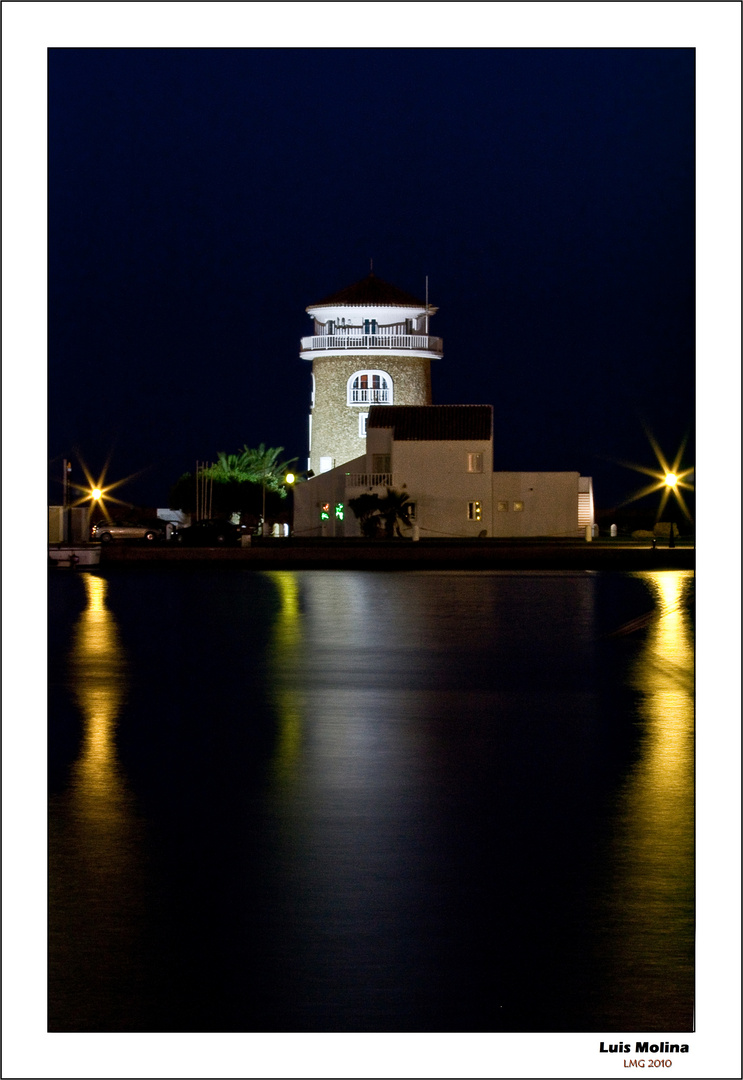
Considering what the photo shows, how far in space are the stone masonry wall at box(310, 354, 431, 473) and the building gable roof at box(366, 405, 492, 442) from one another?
307 inches

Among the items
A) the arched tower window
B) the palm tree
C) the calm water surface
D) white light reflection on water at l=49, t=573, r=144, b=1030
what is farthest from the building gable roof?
white light reflection on water at l=49, t=573, r=144, b=1030

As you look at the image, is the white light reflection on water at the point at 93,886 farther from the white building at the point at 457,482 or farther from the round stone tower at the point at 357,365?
the round stone tower at the point at 357,365

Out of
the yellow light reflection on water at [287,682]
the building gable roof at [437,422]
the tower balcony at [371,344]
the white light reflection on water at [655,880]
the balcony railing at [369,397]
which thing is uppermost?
the tower balcony at [371,344]

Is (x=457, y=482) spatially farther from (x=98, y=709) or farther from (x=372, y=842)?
(x=372, y=842)

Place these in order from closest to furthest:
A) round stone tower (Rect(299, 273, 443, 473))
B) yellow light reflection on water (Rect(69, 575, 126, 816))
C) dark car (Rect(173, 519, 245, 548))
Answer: yellow light reflection on water (Rect(69, 575, 126, 816)) < dark car (Rect(173, 519, 245, 548)) < round stone tower (Rect(299, 273, 443, 473))

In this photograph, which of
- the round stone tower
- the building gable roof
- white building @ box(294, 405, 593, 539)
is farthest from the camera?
the round stone tower

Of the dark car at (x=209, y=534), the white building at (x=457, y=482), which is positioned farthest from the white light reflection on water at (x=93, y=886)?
the white building at (x=457, y=482)

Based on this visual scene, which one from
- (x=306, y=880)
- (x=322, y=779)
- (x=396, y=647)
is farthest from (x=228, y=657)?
(x=306, y=880)

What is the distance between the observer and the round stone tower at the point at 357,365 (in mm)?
64875

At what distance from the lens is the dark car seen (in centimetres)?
4697

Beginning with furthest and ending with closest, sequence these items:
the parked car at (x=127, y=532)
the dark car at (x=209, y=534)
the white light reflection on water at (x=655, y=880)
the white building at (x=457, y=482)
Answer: the white building at (x=457, y=482), the parked car at (x=127, y=532), the dark car at (x=209, y=534), the white light reflection on water at (x=655, y=880)

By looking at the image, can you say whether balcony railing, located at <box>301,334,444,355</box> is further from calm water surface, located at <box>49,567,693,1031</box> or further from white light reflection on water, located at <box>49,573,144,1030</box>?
white light reflection on water, located at <box>49,573,144,1030</box>

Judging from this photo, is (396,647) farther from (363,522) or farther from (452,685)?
(363,522)

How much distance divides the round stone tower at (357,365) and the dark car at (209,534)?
15429 mm
